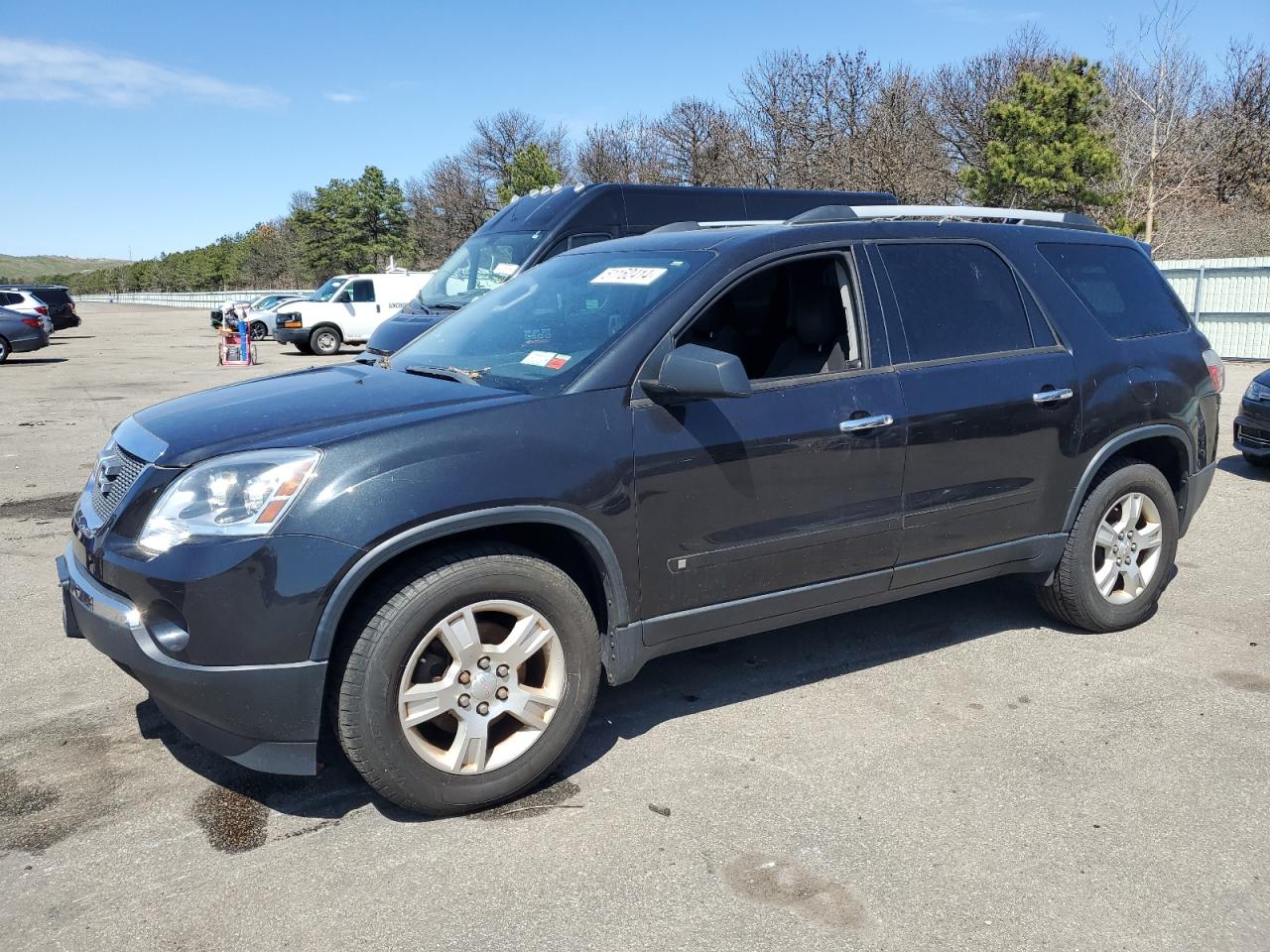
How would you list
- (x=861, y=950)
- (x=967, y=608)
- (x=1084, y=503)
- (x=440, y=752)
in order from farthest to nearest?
(x=967, y=608), (x=1084, y=503), (x=440, y=752), (x=861, y=950)

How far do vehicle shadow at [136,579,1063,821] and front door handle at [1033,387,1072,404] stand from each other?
1.22 meters

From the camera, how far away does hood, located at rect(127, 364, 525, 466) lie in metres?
3.20

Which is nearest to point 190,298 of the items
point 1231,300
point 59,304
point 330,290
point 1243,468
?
point 59,304

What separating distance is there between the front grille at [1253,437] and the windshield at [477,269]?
22.5ft

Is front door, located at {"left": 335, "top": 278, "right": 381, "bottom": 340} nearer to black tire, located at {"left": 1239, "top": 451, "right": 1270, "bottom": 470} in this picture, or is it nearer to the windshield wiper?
black tire, located at {"left": 1239, "top": 451, "right": 1270, "bottom": 470}

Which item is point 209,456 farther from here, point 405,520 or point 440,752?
point 440,752

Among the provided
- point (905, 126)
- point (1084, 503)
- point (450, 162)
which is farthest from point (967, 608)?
point (450, 162)

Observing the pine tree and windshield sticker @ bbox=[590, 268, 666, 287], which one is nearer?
windshield sticker @ bbox=[590, 268, 666, 287]

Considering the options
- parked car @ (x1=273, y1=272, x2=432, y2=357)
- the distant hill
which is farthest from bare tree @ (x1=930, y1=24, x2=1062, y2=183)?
the distant hill

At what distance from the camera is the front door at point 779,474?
11.7ft

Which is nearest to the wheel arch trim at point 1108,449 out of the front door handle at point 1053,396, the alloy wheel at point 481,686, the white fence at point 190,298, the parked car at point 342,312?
the front door handle at point 1053,396

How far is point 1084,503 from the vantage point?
4.75m

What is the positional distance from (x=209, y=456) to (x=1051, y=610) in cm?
382

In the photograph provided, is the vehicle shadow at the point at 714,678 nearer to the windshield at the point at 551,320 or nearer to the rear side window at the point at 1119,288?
the windshield at the point at 551,320
